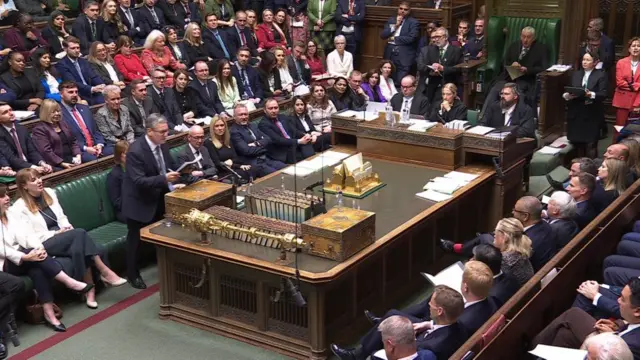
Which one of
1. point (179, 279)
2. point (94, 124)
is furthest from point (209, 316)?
point (94, 124)

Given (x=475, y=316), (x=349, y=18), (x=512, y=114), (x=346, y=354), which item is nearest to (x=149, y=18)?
(x=349, y=18)

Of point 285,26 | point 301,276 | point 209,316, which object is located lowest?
point 209,316

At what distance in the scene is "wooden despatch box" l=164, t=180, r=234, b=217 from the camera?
569 cm

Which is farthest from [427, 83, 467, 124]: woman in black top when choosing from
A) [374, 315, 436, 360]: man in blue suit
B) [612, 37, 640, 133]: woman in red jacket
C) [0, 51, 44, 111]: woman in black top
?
[374, 315, 436, 360]: man in blue suit

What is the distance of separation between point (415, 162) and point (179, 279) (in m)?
2.40

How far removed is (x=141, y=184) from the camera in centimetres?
608

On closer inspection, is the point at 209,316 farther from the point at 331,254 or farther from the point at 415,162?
the point at 415,162

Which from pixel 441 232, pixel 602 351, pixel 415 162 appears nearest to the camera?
pixel 602 351

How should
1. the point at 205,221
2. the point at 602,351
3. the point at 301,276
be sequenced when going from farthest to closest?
the point at 205,221, the point at 301,276, the point at 602,351

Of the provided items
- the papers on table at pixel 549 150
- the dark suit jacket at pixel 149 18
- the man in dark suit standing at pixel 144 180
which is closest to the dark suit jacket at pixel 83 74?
the dark suit jacket at pixel 149 18

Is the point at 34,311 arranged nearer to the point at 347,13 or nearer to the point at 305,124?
the point at 305,124

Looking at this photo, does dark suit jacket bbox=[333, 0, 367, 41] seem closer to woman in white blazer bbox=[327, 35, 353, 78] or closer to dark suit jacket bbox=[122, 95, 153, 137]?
woman in white blazer bbox=[327, 35, 353, 78]

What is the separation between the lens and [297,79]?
10.1m

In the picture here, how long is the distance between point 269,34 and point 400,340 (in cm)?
793
